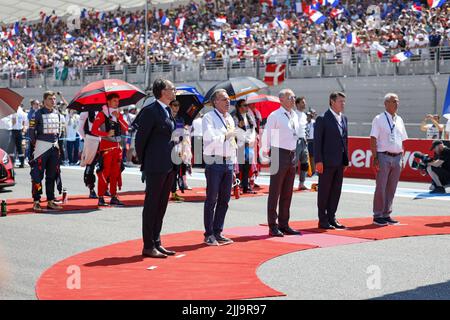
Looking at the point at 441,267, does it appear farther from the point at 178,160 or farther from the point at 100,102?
the point at 100,102

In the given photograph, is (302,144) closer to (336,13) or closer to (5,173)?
(5,173)

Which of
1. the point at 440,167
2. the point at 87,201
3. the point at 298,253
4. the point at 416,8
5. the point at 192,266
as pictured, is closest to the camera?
the point at 192,266

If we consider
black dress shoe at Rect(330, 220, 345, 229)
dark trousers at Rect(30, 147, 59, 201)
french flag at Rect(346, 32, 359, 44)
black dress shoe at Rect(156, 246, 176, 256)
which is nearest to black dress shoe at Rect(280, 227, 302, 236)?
black dress shoe at Rect(330, 220, 345, 229)

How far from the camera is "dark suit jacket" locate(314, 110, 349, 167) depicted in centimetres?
1167

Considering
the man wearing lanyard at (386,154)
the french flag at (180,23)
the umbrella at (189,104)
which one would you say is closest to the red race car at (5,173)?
the umbrella at (189,104)

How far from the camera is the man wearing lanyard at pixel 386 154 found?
12094mm

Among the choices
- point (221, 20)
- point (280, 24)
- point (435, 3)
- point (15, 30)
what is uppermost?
point (15, 30)

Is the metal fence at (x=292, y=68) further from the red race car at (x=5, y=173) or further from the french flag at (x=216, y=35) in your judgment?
the red race car at (x=5, y=173)

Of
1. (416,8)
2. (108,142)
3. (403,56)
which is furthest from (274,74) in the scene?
(108,142)

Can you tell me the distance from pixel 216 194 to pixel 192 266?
5.26ft

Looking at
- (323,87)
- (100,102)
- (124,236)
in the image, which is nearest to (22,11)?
(323,87)

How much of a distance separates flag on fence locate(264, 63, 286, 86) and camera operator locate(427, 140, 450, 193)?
13683 mm

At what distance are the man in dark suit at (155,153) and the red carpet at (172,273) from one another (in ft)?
1.14

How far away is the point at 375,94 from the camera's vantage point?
2866 centimetres
